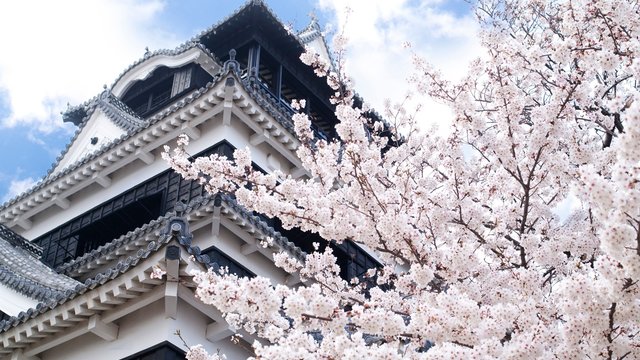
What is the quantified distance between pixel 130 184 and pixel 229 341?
507 centimetres

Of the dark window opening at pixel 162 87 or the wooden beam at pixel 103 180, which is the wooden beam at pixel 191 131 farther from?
the dark window opening at pixel 162 87

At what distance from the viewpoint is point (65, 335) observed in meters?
7.83

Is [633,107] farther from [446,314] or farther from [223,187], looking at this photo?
[223,187]

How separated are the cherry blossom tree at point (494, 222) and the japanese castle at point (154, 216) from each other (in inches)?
56.9

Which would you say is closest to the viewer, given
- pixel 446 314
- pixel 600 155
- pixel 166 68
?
pixel 446 314

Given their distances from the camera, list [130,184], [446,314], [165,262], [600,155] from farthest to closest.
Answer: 1. [130,184]
2. [165,262]
3. [600,155]
4. [446,314]

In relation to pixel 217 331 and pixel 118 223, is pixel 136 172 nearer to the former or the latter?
pixel 118 223

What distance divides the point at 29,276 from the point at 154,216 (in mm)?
2426

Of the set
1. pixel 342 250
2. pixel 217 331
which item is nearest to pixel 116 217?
pixel 342 250

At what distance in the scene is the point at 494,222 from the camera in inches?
267

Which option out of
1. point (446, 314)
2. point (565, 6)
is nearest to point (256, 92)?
point (565, 6)

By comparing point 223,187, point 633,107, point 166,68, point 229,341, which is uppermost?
point 166,68

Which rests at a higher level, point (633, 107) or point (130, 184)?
point (130, 184)

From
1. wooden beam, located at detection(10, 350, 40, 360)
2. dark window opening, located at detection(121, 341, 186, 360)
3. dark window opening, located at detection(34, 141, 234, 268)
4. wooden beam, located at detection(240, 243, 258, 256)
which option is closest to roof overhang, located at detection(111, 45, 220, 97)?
dark window opening, located at detection(34, 141, 234, 268)
